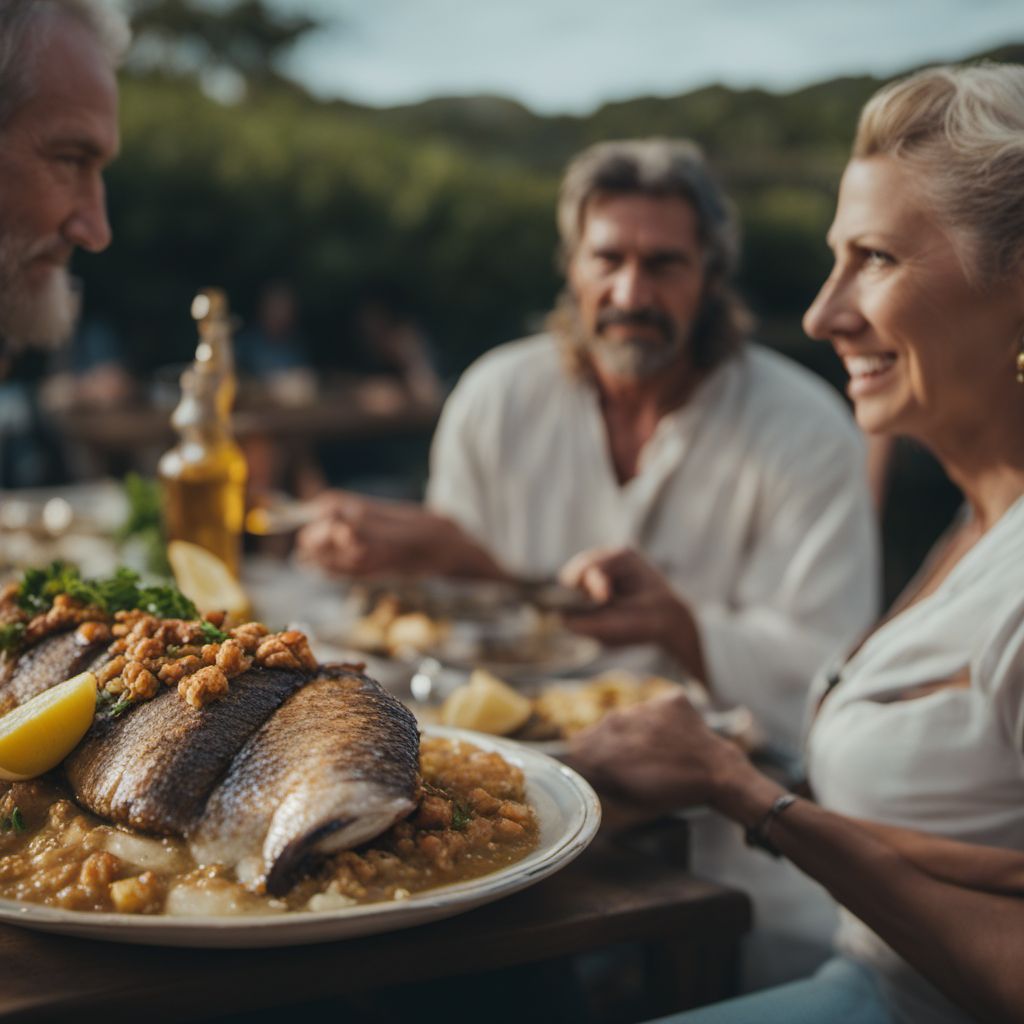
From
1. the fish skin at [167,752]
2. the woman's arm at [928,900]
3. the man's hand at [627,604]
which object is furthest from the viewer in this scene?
the man's hand at [627,604]

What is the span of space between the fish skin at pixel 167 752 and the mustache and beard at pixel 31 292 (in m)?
1.43

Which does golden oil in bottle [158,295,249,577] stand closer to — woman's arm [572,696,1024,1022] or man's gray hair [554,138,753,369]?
woman's arm [572,696,1024,1022]

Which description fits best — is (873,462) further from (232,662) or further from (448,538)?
(232,662)

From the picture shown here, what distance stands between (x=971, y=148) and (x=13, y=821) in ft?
5.71

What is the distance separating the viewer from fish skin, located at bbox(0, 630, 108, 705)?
1.55 metres

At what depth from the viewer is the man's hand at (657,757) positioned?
1828 millimetres

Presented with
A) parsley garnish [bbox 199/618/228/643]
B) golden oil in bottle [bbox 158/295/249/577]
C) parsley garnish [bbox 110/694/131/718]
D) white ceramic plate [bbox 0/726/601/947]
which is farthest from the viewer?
golden oil in bottle [bbox 158/295/249/577]

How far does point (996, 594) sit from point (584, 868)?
793 mm

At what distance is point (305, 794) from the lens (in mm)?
1181

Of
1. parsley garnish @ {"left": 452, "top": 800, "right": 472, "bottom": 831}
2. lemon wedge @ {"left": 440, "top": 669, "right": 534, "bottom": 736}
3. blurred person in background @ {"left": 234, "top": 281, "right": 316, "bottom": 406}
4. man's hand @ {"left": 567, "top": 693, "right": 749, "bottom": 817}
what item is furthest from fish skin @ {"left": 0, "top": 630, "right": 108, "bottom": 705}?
blurred person in background @ {"left": 234, "top": 281, "right": 316, "bottom": 406}

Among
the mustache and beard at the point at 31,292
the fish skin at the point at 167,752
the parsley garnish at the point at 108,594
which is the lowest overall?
the fish skin at the point at 167,752

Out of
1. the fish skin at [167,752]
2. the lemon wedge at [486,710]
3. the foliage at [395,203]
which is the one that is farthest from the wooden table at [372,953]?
the foliage at [395,203]

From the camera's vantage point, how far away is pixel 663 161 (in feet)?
11.5

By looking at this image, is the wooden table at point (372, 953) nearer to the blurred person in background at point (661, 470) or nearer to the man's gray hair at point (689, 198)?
the blurred person in background at point (661, 470)
